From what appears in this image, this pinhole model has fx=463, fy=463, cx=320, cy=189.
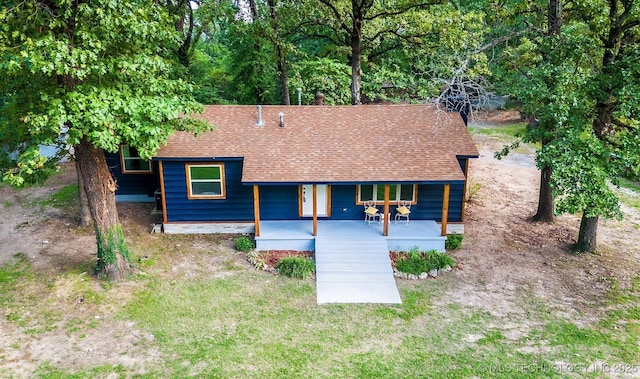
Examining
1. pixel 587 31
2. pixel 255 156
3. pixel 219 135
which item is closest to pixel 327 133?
pixel 255 156

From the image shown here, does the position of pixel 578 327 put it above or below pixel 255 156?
below

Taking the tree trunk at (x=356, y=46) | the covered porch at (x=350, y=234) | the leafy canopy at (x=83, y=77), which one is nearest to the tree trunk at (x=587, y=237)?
the covered porch at (x=350, y=234)

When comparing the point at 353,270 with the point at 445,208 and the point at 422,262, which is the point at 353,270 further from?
the point at 445,208

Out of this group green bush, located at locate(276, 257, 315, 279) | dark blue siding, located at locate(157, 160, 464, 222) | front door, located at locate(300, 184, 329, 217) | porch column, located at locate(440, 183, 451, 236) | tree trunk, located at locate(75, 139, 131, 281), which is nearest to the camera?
tree trunk, located at locate(75, 139, 131, 281)

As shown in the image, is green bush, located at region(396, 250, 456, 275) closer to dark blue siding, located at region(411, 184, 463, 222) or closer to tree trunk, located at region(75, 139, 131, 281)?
dark blue siding, located at region(411, 184, 463, 222)

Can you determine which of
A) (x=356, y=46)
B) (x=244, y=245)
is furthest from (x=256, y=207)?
(x=356, y=46)

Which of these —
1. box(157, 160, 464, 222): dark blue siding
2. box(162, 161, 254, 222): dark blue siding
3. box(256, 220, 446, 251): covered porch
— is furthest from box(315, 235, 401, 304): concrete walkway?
box(162, 161, 254, 222): dark blue siding

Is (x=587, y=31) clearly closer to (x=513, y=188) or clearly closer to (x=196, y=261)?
(x=513, y=188)
